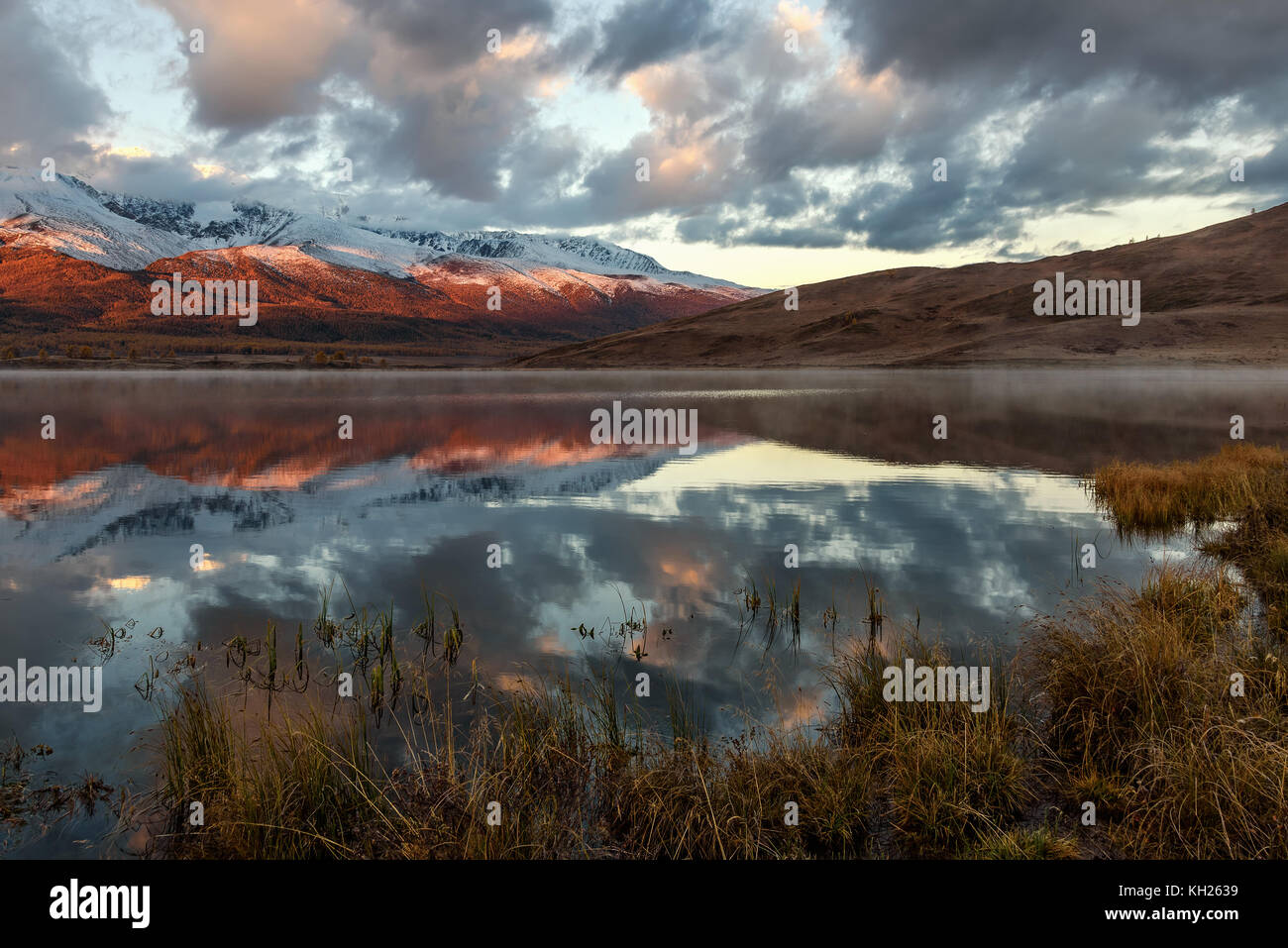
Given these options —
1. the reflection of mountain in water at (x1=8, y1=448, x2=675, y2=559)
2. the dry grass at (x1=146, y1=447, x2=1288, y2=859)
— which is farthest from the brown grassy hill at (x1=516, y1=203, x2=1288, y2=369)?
the dry grass at (x1=146, y1=447, x2=1288, y2=859)

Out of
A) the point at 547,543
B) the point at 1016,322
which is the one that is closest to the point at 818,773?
the point at 547,543

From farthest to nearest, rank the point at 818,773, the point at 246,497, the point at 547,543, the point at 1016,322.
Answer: the point at 1016,322 < the point at 246,497 < the point at 547,543 < the point at 818,773

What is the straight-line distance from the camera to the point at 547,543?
49.3 ft

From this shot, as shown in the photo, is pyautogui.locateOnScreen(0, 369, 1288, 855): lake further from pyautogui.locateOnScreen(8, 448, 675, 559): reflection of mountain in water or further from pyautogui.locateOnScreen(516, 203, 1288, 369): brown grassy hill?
pyautogui.locateOnScreen(516, 203, 1288, 369): brown grassy hill

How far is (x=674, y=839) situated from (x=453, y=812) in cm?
152

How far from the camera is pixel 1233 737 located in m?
5.47

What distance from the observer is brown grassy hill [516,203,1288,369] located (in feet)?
341

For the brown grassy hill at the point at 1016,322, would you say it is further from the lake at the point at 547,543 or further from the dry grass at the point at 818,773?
the dry grass at the point at 818,773

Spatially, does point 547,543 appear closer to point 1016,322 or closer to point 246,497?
point 246,497

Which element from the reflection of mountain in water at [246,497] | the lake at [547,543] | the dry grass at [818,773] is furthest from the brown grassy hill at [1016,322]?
the dry grass at [818,773]

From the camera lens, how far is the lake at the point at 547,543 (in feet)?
29.1

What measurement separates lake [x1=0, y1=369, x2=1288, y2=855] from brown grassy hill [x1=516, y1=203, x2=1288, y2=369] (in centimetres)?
7847

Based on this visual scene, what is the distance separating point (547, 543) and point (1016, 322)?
13752 cm
